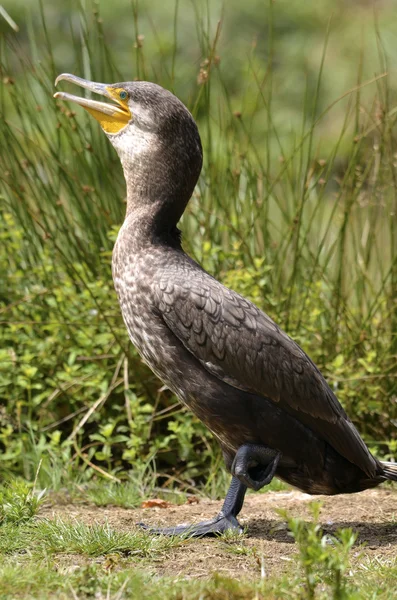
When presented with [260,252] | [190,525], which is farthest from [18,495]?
[260,252]

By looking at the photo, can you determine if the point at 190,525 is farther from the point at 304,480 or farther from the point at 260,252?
the point at 260,252

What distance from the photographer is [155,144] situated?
12.0 feet

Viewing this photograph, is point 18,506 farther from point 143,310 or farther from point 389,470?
point 389,470

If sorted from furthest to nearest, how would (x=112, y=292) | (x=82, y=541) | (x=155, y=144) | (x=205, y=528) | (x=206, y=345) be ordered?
(x=112, y=292)
(x=155, y=144)
(x=205, y=528)
(x=206, y=345)
(x=82, y=541)

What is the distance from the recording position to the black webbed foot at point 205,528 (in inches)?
136

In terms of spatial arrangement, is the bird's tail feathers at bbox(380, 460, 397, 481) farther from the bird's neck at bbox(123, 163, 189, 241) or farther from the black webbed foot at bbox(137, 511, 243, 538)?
the bird's neck at bbox(123, 163, 189, 241)

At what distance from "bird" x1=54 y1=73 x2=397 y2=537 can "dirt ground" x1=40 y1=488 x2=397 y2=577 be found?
0.55 ft

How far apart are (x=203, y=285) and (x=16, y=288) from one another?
80.2 inches

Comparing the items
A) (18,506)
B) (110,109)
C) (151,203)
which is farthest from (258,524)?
(110,109)

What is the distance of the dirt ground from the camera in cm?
311

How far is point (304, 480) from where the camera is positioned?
365 centimetres

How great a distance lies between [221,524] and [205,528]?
0.24 feet

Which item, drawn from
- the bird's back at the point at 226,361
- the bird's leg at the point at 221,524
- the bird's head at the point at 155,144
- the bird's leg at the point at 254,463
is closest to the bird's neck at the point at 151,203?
the bird's head at the point at 155,144

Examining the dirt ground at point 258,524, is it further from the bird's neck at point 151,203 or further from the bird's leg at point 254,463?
the bird's neck at point 151,203
